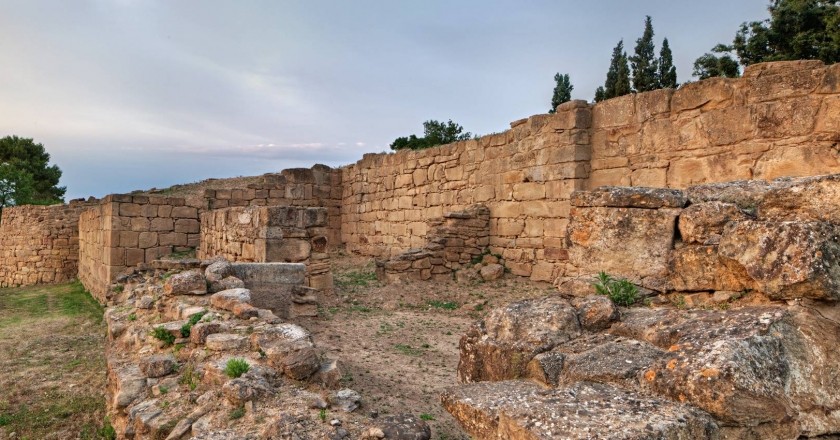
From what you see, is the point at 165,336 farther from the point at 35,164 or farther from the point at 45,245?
the point at 35,164

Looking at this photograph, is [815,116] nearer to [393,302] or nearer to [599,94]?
[393,302]

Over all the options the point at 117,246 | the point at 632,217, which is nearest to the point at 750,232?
the point at 632,217

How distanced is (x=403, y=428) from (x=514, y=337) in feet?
2.55

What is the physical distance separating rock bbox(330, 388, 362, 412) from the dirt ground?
0.10 m

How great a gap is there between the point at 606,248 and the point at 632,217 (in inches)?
9.9

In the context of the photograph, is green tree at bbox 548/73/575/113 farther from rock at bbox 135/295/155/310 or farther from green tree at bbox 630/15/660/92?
rock at bbox 135/295/155/310

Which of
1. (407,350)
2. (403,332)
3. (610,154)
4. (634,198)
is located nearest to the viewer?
(634,198)

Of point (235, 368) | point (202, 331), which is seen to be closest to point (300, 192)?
point (202, 331)

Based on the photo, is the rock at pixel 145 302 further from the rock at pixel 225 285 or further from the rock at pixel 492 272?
the rock at pixel 492 272

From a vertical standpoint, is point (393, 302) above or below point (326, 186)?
below

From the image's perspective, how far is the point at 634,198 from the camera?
335 cm

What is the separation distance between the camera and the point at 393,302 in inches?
397

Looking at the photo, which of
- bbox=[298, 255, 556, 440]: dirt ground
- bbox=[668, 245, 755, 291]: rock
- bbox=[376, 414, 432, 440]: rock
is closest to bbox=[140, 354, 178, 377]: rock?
bbox=[298, 255, 556, 440]: dirt ground

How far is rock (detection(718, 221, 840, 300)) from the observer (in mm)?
2457
